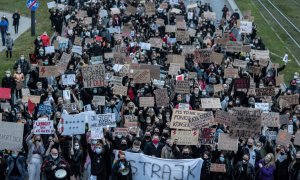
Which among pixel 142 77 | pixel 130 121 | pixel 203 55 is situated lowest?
pixel 130 121

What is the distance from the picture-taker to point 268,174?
14.0 meters

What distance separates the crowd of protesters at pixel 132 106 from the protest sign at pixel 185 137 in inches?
6.3

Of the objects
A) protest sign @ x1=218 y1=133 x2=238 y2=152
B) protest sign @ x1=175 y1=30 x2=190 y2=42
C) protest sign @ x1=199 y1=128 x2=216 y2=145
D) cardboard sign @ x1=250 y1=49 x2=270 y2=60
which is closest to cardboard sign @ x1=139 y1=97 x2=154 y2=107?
protest sign @ x1=199 y1=128 x2=216 y2=145

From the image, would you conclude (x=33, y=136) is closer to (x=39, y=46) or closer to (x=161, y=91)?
(x=161, y=91)

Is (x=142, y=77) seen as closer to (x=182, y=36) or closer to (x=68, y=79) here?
(x=68, y=79)

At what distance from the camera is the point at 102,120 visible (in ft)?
50.9

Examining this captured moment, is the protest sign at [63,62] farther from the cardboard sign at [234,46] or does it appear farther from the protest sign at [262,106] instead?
the protest sign at [262,106]

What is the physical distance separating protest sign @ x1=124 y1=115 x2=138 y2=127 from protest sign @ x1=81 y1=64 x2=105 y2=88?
259cm

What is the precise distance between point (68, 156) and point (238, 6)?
28.5 m

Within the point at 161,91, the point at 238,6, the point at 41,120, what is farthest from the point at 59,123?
the point at 238,6

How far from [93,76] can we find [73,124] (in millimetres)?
3785

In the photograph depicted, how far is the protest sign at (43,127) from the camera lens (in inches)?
579

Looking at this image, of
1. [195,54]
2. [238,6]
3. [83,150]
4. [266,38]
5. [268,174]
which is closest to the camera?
[268,174]

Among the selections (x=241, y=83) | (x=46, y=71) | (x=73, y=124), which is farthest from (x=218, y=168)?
(x=46, y=71)
